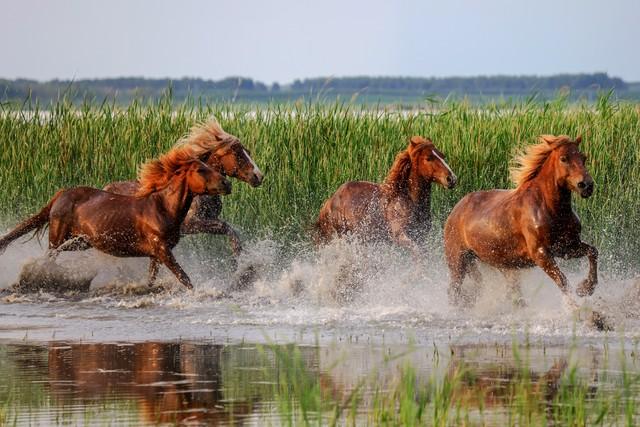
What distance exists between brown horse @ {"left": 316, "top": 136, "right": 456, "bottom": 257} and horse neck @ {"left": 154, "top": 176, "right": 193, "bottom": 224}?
162cm

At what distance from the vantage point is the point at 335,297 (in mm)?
12898

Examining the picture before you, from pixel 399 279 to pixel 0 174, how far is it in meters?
6.41

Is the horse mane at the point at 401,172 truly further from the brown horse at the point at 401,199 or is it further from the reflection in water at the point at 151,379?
the reflection in water at the point at 151,379

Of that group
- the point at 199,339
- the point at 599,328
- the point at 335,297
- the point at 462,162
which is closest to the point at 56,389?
the point at 199,339

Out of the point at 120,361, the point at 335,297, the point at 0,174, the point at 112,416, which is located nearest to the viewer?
the point at 112,416

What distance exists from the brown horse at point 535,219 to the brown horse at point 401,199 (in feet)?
2.97

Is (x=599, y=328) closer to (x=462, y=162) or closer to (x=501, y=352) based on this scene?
(x=501, y=352)

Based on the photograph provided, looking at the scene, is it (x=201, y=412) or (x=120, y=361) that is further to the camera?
(x=120, y=361)

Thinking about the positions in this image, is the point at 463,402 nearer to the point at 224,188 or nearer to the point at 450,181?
the point at 450,181

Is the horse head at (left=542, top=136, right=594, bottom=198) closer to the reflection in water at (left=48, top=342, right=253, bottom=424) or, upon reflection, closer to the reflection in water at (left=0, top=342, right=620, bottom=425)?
the reflection in water at (left=0, top=342, right=620, bottom=425)

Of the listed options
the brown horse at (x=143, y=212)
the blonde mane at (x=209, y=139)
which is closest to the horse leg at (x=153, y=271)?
the brown horse at (x=143, y=212)

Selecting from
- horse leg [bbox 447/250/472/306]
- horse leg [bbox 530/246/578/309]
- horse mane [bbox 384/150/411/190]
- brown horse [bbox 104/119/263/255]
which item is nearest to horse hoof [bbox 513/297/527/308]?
horse leg [bbox 530/246/578/309]

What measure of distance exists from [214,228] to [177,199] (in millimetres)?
565

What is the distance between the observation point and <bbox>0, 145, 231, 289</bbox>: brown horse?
1325 cm
